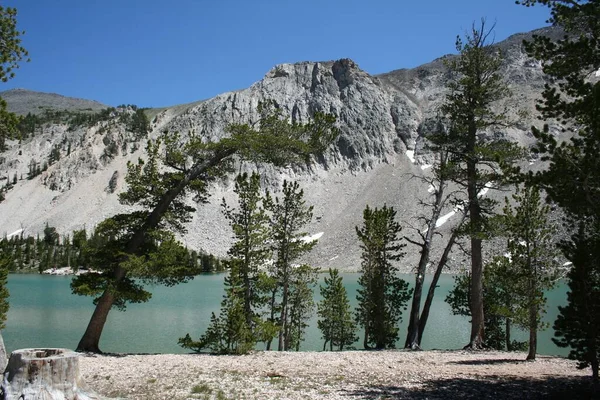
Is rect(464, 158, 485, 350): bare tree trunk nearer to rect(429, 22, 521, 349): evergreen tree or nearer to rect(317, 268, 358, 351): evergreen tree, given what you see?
rect(429, 22, 521, 349): evergreen tree

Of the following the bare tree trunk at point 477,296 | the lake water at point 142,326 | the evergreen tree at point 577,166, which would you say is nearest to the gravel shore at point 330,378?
the evergreen tree at point 577,166

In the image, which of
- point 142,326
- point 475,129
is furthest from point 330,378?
point 142,326

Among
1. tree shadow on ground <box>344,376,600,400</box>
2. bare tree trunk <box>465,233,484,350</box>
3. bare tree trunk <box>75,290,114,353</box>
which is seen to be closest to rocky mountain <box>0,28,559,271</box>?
bare tree trunk <box>465,233,484,350</box>

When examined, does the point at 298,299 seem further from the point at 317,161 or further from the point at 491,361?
the point at 317,161

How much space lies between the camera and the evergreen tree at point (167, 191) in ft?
56.3

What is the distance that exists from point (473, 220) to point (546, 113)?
32.2 feet

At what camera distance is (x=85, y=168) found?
488ft

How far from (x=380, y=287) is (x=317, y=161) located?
121287 millimetres

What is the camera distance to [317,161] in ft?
483

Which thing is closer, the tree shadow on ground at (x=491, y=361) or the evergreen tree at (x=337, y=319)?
the tree shadow on ground at (x=491, y=361)

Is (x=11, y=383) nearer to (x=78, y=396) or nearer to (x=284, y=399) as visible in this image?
(x=78, y=396)

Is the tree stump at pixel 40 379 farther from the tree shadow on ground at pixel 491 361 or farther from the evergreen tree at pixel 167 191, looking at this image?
the tree shadow on ground at pixel 491 361

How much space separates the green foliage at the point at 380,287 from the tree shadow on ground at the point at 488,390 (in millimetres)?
15248

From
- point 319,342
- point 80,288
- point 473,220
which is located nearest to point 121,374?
point 80,288
